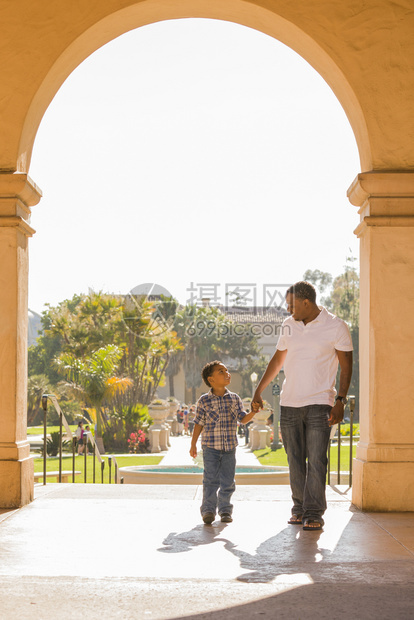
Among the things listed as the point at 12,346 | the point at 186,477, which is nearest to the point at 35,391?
the point at 186,477

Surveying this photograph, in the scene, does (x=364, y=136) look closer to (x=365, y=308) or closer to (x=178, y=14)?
(x=365, y=308)

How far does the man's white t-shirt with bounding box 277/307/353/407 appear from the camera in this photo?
205 inches

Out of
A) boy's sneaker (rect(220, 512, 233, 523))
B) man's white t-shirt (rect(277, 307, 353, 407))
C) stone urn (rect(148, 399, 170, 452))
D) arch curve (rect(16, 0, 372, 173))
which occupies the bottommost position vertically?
stone urn (rect(148, 399, 170, 452))

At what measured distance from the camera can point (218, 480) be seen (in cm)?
562

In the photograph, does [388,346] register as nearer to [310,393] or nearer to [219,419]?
[310,393]

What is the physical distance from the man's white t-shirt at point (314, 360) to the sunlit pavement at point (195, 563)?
95cm

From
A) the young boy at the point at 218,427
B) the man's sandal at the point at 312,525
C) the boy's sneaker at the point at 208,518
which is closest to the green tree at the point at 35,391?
the young boy at the point at 218,427

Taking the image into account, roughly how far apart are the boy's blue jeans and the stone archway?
3.81 feet

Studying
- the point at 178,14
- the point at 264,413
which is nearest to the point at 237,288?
the point at 264,413

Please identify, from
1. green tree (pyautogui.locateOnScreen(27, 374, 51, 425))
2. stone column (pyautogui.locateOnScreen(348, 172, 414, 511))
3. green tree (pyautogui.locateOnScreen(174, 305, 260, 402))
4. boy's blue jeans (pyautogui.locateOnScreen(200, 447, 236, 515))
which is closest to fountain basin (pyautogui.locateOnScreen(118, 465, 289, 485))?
stone column (pyautogui.locateOnScreen(348, 172, 414, 511))

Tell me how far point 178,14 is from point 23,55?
5.18 feet

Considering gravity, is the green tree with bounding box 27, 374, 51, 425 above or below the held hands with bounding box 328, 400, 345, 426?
below

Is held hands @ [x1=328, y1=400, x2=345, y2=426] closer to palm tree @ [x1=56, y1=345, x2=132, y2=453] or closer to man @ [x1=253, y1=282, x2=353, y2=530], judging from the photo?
man @ [x1=253, y1=282, x2=353, y2=530]

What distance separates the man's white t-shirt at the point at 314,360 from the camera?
205 inches
